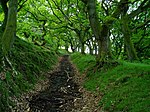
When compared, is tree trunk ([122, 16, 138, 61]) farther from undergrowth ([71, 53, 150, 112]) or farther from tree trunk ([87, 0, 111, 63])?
undergrowth ([71, 53, 150, 112])

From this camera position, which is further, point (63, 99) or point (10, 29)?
point (10, 29)

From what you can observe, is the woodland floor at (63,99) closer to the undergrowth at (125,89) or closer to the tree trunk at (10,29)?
the undergrowth at (125,89)

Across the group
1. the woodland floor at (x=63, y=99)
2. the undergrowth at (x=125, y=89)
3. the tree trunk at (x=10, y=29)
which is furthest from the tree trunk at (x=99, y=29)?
the tree trunk at (x=10, y=29)

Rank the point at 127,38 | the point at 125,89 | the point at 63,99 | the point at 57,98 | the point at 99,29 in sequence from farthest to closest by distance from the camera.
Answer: the point at 127,38 → the point at 99,29 → the point at 57,98 → the point at 63,99 → the point at 125,89

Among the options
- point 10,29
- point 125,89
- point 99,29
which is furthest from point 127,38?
point 10,29

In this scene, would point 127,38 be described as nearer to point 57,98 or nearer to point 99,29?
point 99,29

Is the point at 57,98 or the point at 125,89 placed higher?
the point at 125,89

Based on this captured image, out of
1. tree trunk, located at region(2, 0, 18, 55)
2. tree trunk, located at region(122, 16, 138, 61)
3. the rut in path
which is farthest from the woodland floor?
tree trunk, located at region(122, 16, 138, 61)

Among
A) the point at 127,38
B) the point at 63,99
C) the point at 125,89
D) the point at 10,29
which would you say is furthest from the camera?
the point at 127,38

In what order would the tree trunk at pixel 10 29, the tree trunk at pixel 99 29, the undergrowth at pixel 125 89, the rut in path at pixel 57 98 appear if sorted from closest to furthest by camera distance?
1. the undergrowth at pixel 125 89
2. the rut in path at pixel 57 98
3. the tree trunk at pixel 10 29
4. the tree trunk at pixel 99 29

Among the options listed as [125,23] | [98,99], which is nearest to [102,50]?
[125,23]

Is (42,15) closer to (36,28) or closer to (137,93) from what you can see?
(36,28)

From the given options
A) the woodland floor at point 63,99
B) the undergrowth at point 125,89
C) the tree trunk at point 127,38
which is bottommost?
the woodland floor at point 63,99

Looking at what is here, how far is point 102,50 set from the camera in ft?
66.4
